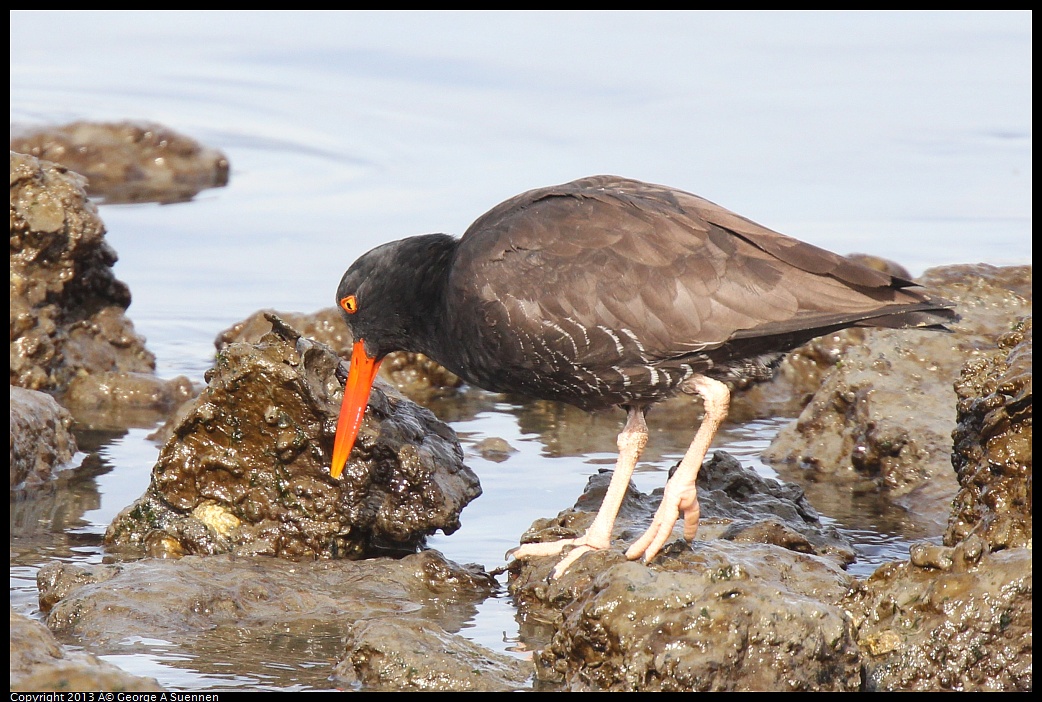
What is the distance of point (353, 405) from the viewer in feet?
19.4

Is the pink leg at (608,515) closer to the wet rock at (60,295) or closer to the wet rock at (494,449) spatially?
the wet rock at (494,449)

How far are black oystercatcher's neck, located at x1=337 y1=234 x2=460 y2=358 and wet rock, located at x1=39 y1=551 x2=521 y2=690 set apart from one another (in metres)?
1.05

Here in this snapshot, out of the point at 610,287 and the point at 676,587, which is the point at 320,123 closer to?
the point at 610,287

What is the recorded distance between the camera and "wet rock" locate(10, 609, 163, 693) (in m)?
→ 3.89

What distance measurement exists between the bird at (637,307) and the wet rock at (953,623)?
104 cm

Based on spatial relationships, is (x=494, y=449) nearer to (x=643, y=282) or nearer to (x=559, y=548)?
(x=559, y=548)

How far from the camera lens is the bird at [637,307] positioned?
5.45m

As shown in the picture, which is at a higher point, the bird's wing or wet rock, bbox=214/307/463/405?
the bird's wing

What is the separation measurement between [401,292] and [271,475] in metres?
0.97

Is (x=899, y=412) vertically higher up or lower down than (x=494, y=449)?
higher up

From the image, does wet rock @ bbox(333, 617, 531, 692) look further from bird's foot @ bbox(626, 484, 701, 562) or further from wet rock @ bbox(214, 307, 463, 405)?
wet rock @ bbox(214, 307, 463, 405)

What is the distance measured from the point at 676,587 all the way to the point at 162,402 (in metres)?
4.60

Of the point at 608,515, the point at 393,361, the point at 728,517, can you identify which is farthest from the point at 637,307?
the point at 393,361

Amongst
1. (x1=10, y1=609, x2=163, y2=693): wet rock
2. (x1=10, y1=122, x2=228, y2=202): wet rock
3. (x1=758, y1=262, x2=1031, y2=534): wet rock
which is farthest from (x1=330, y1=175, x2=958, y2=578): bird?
(x1=10, y1=122, x2=228, y2=202): wet rock
